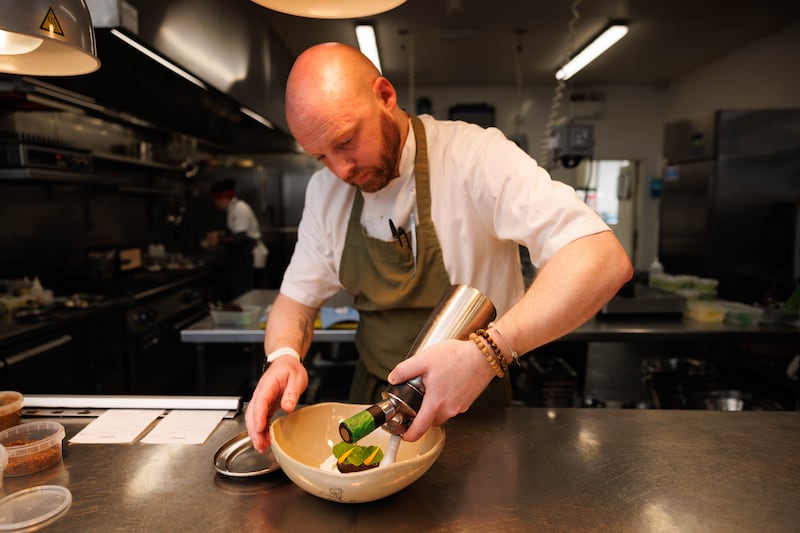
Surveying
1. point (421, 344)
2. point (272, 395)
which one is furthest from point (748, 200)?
point (272, 395)

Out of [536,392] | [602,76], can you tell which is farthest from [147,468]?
[602,76]

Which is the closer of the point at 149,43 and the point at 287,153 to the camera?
the point at 149,43

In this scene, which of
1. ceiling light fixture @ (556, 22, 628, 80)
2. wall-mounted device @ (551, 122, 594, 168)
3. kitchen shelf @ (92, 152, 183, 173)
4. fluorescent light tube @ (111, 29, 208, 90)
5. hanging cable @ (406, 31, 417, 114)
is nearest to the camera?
fluorescent light tube @ (111, 29, 208, 90)

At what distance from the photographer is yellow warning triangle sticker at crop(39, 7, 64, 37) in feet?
2.76

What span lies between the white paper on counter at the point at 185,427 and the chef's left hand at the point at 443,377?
475 millimetres

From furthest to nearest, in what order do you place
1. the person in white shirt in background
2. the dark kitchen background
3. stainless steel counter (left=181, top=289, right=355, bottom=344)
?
the person in white shirt in background
the dark kitchen background
stainless steel counter (left=181, top=289, right=355, bottom=344)

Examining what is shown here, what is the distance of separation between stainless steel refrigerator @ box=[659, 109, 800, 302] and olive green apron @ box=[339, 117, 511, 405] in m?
3.28

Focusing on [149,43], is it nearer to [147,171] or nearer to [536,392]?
[536,392]

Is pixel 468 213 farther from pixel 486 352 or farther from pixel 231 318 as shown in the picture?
pixel 231 318

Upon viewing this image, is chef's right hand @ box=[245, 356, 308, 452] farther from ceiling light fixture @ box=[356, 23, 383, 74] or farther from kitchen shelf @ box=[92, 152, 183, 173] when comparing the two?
ceiling light fixture @ box=[356, 23, 383, 74]

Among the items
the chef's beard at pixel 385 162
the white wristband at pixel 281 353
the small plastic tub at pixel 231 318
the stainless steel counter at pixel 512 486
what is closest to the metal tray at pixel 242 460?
the stainless steel counter at pixel 512 486

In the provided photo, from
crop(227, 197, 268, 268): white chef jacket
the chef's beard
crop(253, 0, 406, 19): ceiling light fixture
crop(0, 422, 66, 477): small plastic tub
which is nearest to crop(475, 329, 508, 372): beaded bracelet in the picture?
the chef's beard

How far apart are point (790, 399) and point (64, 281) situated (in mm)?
4344

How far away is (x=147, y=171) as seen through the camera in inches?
186
